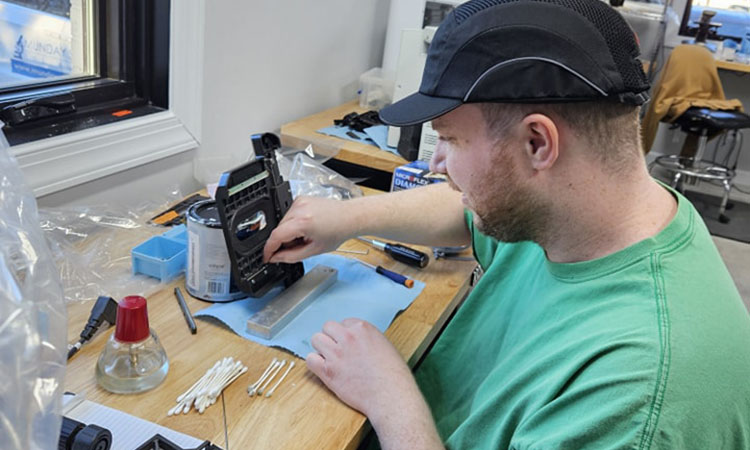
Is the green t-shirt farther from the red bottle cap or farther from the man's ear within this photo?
the red bottle cap

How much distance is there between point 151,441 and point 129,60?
1.01m

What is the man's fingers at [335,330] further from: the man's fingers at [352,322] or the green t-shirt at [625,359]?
the green t-shirt at [625,359]

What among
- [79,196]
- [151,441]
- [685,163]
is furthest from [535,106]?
[685,163]

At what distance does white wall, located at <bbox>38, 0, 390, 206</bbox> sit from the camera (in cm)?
142

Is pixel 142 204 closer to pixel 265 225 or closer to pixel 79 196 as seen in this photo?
pixel 79 196

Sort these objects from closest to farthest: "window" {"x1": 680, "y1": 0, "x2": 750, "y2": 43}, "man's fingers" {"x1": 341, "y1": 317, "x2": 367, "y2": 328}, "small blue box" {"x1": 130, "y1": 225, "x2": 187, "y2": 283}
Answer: "man's fingers" {"x1": 341, "y1": 317, "x2": 367, "y2": 328}, "small blue box" {"x1": 130, "y1": 225, "x2": 187, "y2": 283}, "window" {"x1": 680, "y1": 0, "x2": 750, "y2": 43}

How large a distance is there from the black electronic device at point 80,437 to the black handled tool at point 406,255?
0.69m

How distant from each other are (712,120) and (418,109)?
3.61 m

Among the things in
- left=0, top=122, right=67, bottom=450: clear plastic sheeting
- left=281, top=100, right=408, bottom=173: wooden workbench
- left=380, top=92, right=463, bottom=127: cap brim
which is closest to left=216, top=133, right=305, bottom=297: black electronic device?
left=380, top=92, right=463, bottom=127: cap brim

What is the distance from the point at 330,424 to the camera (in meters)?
0.79

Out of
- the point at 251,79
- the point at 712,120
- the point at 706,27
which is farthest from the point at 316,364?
the point at 706,27

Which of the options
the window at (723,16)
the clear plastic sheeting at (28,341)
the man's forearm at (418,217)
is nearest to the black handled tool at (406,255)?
the man's forearm at (418,217)

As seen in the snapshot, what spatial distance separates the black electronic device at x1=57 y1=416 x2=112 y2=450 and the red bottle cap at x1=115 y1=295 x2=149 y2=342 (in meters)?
0.15

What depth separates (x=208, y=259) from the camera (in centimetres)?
99
